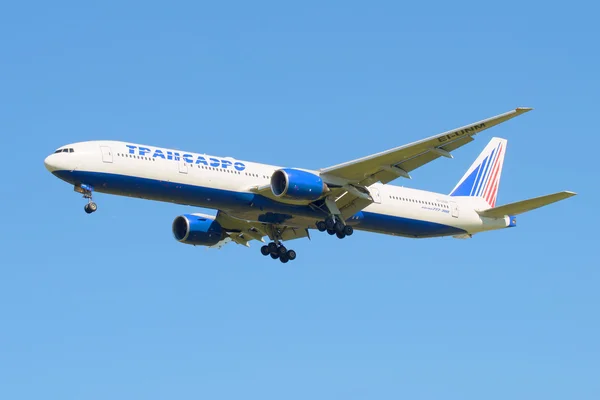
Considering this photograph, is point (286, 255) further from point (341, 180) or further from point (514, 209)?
point (514, 209)

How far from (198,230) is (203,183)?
783cm

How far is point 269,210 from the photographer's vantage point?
174ft

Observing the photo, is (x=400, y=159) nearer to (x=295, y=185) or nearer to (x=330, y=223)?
(x=330, y=223)

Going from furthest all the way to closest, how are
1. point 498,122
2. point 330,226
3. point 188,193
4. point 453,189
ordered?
point 453,189
point 330,226
point 188,193
point 498,122

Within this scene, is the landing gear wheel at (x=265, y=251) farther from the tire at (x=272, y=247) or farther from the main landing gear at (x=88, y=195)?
the main landing gear at (x=88, y=195)

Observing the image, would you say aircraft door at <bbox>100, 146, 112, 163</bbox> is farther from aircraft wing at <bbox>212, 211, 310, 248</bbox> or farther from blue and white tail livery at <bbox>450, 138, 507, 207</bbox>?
blue and white tail livery at <bbox>450, 138, 507, 207</bbox>

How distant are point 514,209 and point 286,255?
12148 millimetres

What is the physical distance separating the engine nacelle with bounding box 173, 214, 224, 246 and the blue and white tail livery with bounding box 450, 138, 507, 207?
13409 mm

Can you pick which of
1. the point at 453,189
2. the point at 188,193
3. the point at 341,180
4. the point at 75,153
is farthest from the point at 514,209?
the point at 75,153

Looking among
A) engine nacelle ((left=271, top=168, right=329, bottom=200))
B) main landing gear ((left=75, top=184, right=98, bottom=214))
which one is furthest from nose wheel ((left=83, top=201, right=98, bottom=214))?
engine nacelle ((left=271, top=168, right=329, bottom=200))

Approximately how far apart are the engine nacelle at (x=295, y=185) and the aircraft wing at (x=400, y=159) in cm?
127

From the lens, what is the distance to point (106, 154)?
164 ft

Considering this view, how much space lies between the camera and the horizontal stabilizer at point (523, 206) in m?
52.7

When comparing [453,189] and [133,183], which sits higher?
[453,189]
